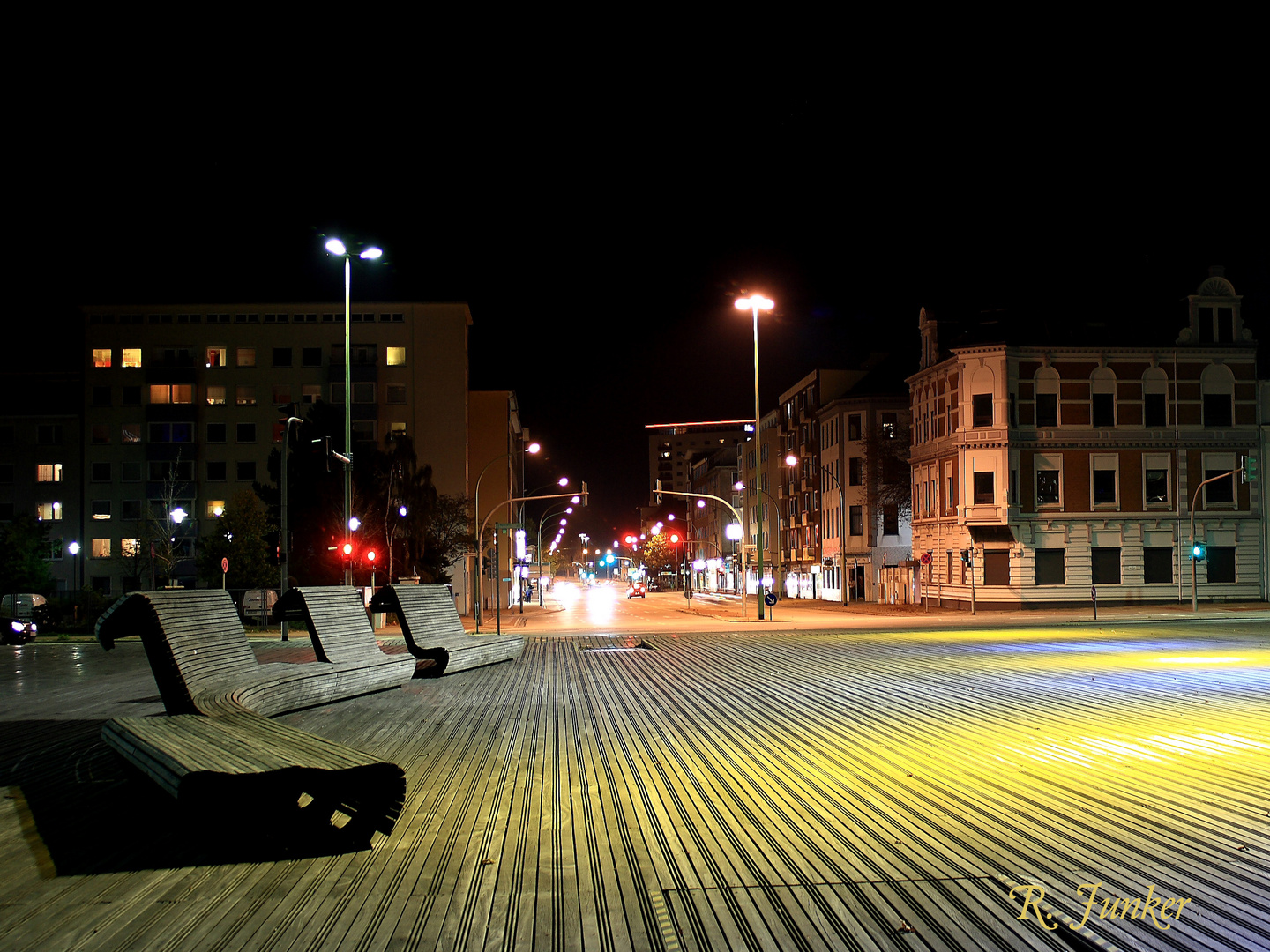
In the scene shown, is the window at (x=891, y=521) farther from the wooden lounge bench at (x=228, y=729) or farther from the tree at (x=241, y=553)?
the wooden lounge bench at (x=228, y=729)

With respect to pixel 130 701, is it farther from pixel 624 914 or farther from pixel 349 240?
pixel 349 240

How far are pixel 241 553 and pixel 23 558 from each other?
14.2 meters

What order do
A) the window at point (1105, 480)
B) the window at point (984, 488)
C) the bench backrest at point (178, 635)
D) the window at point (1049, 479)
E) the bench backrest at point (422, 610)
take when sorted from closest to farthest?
the bench backrest at point (178, 635) → the bench backrest at point (422, 610) → the window at point (984, 488) → the window at point (1049, 479) → the window at point (1105, 480)

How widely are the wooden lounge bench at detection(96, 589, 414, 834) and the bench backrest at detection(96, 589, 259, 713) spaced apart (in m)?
0.01

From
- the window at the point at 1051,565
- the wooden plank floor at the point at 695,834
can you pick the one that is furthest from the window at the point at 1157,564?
the wooden plank floor at the point at 695,834

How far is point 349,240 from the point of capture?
24.4 metres

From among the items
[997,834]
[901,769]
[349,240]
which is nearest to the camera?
[997,834]

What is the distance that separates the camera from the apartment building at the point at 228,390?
216ft

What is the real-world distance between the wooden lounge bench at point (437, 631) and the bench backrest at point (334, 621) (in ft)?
2.14

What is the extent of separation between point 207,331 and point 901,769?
66675mm

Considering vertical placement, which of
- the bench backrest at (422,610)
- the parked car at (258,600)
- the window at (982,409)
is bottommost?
the parked car at (258,600)

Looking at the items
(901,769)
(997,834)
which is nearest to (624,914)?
(997,834)

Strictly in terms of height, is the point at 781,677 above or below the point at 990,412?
below

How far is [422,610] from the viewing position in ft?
59.4
